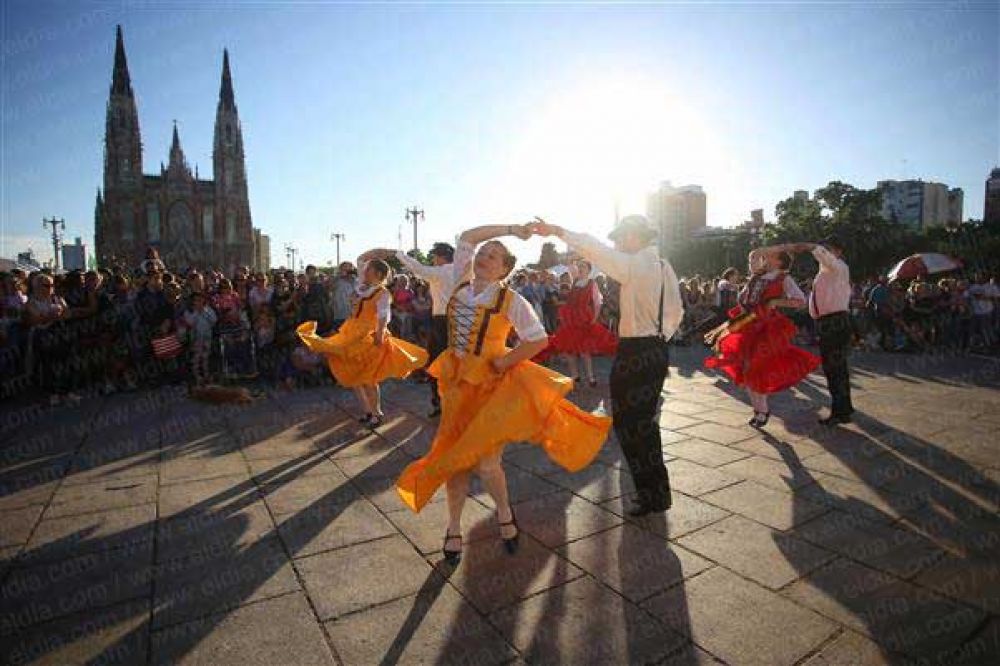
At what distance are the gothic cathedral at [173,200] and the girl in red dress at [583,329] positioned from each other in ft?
263

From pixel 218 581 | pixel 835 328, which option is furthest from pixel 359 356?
pixel 835 328

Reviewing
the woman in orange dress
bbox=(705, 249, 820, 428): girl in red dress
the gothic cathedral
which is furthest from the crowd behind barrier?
the gothic cathedral

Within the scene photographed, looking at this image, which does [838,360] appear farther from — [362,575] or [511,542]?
[362,575]

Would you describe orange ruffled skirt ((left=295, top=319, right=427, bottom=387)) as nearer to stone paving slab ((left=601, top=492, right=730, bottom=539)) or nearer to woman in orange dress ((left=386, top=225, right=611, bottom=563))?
woman in orange dress ((left=386, top=225, right=611, bottom=563))

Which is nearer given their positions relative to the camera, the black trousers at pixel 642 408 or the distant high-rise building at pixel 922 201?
the black trousers at pixel 642 408

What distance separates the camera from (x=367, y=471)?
16.6ft

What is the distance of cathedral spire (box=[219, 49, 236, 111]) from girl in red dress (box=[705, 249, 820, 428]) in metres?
93.7

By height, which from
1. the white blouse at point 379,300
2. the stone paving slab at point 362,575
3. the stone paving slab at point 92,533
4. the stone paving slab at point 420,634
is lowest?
the stone paving slab at point 92,533

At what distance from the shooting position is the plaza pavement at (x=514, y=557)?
2.58 metres

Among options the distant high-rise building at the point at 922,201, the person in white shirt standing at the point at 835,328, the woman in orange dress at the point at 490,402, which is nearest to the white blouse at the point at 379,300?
the woman in orange dress at the point at 490,402

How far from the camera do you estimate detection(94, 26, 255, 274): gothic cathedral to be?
75.6 m

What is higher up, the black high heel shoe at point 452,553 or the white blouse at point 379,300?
the white blouse at point 379,300

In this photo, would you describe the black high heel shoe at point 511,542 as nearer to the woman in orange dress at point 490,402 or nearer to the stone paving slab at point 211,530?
the woman in orange dress at point 490,402

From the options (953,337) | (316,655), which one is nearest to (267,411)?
(316,655)
